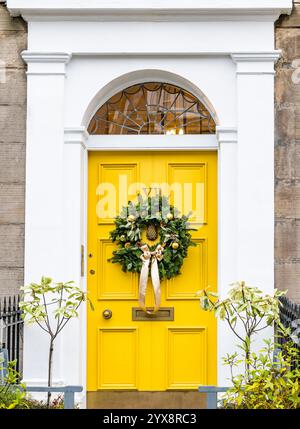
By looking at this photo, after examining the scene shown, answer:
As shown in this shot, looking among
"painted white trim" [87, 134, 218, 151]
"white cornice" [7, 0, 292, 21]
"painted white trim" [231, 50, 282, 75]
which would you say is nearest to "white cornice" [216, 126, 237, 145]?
"painted white trim" [87, 134, 218, 151]

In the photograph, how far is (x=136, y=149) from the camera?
8039 mm

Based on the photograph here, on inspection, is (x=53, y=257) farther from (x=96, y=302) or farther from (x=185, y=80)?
(x=185, y=80)

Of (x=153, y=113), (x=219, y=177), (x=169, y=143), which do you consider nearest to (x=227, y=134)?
(x=219, y=177)

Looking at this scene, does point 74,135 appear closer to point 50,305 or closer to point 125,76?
point 125,76

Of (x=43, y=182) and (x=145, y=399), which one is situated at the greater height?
(x=43, y=182)

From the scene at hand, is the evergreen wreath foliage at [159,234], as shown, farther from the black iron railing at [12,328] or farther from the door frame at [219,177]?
the black iron railing at [12,328]

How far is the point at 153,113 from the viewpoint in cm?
812

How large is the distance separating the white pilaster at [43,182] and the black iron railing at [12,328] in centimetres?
10

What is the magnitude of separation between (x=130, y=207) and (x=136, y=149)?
590 mm

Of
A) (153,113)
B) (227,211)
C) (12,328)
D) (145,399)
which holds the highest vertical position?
(153,113)

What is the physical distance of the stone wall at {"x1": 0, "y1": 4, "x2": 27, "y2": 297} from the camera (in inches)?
304

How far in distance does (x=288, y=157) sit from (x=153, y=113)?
1.45 metres

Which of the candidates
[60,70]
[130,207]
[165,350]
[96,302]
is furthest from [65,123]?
[165,350]

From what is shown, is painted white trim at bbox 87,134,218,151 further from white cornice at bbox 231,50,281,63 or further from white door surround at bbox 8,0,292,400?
white cornice at bbox 231,50,281,63
